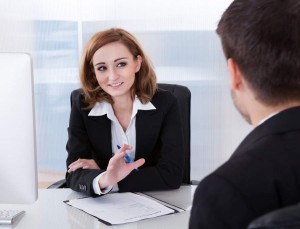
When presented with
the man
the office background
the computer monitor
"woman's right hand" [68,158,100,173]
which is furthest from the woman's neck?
the office background

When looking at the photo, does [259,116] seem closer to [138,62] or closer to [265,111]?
[265,111]

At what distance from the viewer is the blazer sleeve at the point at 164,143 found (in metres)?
1.98

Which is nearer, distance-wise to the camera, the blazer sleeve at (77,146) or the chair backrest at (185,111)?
the blazer sleeve at (77,146)

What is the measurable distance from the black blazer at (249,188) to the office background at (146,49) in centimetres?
313

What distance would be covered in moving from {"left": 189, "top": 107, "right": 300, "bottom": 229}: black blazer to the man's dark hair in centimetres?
13

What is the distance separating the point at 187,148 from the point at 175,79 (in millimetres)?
1734

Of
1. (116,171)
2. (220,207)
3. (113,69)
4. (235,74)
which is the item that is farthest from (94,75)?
(220,207)

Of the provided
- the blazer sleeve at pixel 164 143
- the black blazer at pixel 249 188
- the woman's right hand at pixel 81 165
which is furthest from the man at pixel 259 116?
the woman's right hand at pixel 81 165

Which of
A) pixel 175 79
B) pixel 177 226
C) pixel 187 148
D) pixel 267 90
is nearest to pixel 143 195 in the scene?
pixel 177 226

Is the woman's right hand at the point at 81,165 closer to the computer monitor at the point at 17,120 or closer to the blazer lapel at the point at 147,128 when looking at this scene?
the blazer lapel at the point at 147,128

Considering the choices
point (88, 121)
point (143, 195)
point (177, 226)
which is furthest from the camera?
point (88, 121)

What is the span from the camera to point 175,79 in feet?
13.2

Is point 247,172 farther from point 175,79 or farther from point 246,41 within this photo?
point 175,79

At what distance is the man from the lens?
2.72ft
